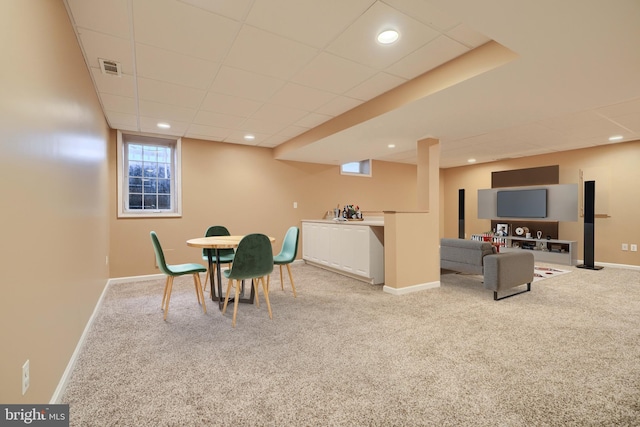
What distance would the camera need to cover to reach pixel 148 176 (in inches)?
202

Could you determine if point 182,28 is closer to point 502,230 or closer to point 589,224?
point 589,224

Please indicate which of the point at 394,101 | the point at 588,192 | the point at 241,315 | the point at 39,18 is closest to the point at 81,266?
the point at 241,315

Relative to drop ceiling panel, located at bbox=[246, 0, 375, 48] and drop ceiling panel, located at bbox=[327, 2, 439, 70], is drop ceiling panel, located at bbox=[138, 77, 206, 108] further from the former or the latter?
drop ceiling panel, located at bbox=[327, 2, 439, 70]

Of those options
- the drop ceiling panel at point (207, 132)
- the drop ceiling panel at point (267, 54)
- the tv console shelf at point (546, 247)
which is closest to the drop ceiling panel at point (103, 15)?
the drop ceiling panel at point (267, 54)

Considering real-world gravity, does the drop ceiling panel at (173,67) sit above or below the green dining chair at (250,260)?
above

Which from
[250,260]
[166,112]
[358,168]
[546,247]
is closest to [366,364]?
[250,260]

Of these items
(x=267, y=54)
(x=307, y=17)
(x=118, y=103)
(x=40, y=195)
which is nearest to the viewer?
(x=40, y=195)

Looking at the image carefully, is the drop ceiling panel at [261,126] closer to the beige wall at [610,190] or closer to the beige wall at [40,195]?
the beige wall at [40,195]

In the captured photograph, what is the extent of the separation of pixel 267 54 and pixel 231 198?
3490 millimetres

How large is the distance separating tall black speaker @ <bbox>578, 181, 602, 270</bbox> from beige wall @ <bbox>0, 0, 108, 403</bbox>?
7545 mm

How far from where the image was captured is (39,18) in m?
1.53

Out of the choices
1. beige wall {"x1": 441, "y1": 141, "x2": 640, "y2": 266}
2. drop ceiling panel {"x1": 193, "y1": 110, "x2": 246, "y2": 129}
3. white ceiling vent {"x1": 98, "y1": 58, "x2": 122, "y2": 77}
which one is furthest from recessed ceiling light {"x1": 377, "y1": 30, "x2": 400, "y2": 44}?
beige wall {"x1": 441, "y1": 141, "x2": 640, "y2": 266}

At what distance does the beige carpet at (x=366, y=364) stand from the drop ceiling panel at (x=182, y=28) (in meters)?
2.45

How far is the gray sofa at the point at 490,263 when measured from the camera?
142 inches
